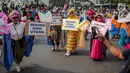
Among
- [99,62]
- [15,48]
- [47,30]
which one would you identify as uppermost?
[47,30]

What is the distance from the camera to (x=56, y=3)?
7488 centimetres

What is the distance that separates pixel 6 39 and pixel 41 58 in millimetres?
2314

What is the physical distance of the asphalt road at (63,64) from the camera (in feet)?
24.4

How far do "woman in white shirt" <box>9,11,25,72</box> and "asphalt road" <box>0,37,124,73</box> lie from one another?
498 millimetres

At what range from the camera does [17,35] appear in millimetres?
7043

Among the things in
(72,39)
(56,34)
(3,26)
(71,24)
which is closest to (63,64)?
(72,39)

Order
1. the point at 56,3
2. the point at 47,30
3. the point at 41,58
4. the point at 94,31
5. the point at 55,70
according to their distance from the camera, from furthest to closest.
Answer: the point at 56,3
the point at 41,58
the point at 55,70
the point at 47,30
the point at 94,31

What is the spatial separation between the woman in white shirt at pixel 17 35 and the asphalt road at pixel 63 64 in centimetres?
50

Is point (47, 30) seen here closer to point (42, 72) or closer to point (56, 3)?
point (42, 72)

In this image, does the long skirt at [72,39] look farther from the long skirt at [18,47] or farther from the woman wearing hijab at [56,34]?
the long skirt at [18,47]

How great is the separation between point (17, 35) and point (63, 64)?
1826 millimetres

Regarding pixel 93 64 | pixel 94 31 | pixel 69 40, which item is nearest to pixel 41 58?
pixel 69 40

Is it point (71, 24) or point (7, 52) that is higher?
point (71, 24)

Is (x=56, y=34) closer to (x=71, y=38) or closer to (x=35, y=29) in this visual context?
(x=71, y=38)
